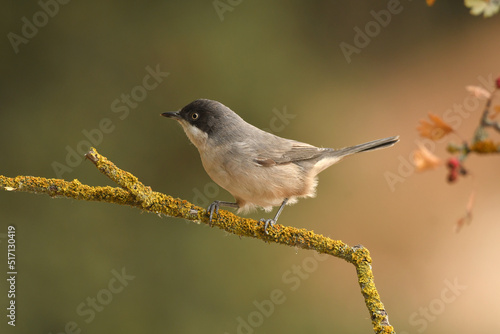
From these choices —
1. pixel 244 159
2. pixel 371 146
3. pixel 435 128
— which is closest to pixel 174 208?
pixel 244 159

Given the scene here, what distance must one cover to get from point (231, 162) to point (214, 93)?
1.91 m

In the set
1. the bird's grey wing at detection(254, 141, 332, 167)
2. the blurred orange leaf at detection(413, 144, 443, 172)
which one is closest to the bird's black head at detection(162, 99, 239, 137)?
the bird's grey wing at detection(254, 141, 332, 167)

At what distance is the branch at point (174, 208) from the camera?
1.54m

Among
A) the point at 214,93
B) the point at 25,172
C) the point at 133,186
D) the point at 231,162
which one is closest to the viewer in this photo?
the point at 133,186

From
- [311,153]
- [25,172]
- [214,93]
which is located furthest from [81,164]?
[311,153]

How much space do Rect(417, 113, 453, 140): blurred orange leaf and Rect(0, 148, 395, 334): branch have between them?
0.83m

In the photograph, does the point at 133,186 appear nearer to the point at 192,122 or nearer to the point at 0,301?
the point at 192,122

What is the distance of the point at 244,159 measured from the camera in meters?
2.45

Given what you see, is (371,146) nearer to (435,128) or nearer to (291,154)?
(291,154)

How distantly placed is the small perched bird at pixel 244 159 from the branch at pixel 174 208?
46cm

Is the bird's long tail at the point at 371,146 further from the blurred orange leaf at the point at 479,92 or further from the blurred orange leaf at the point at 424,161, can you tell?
the blurred orange leaf at the point at 424,161

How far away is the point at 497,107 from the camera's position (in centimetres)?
73

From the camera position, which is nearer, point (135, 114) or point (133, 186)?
point (133, 186)

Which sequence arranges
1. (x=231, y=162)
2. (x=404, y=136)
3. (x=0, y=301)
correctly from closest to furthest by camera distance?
(x=231, y=162)
(x=0, y=301)
(x=404, y=136)
